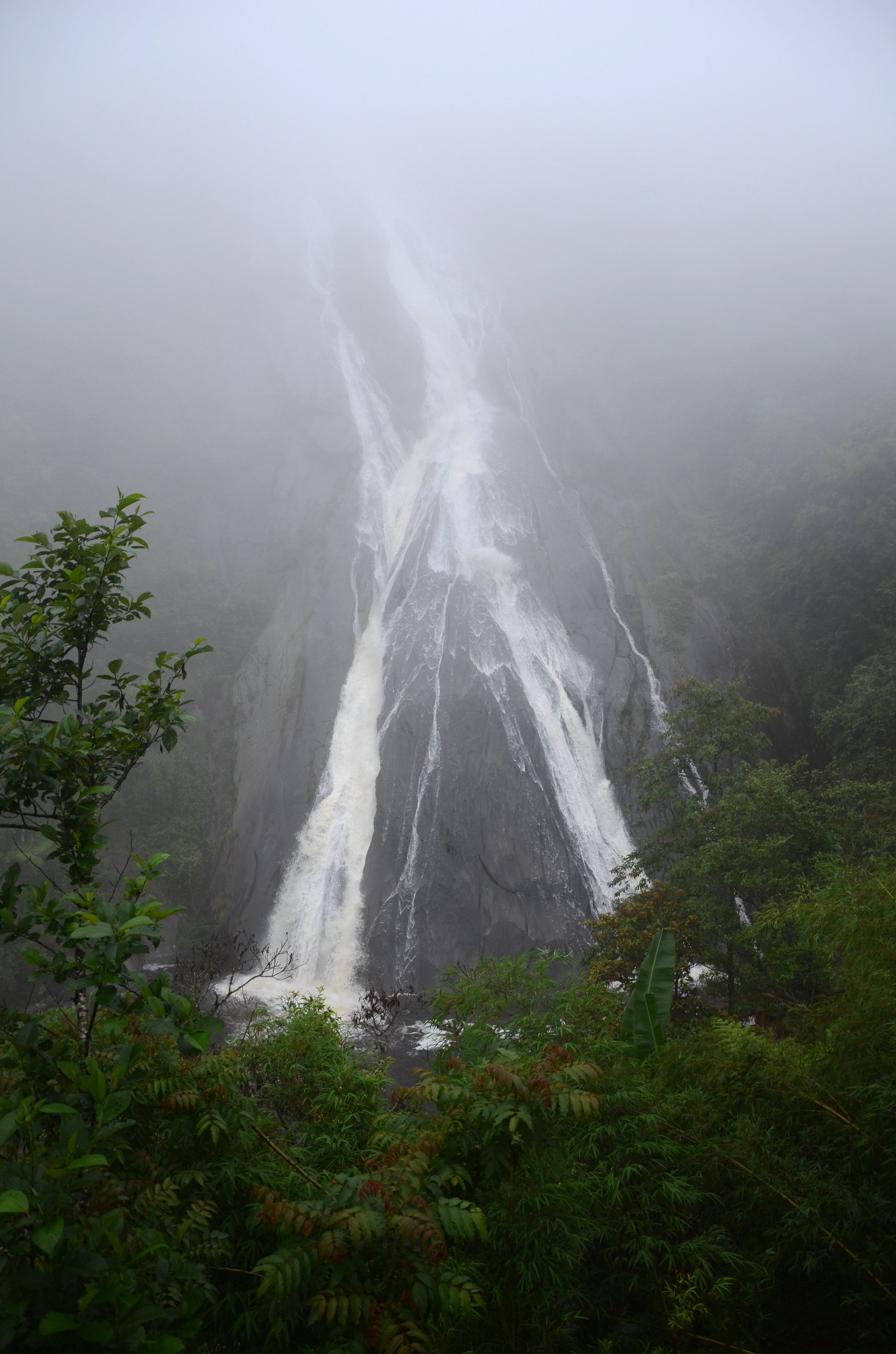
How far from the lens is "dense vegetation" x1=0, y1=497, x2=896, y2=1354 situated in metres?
1.99

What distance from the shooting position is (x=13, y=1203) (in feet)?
4.80

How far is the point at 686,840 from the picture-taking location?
1295cm

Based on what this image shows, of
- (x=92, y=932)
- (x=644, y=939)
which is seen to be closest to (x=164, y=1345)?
(x=92, y=932)

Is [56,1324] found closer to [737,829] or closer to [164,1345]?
[164,1345]

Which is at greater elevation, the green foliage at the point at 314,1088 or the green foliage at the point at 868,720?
the green foliage at the point at 868,720

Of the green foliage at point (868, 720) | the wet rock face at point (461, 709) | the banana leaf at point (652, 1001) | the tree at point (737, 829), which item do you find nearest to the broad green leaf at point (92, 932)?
the banana leaf at point (652, 1001)

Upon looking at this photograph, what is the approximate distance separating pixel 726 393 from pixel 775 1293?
37.1m

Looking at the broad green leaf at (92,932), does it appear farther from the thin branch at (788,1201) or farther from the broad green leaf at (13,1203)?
the thin branch at (788,1201)

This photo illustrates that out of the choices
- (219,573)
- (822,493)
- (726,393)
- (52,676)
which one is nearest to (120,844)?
(219,573)

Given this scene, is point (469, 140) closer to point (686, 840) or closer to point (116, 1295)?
point (686, 840)

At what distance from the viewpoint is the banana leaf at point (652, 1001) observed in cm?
593

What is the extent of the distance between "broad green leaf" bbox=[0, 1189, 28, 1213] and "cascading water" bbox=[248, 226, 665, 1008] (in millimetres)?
14699

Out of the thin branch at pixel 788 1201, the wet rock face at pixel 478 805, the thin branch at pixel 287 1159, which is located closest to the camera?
the thin branch at pixel 287 1159

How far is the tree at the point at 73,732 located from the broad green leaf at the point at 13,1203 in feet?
3.14
